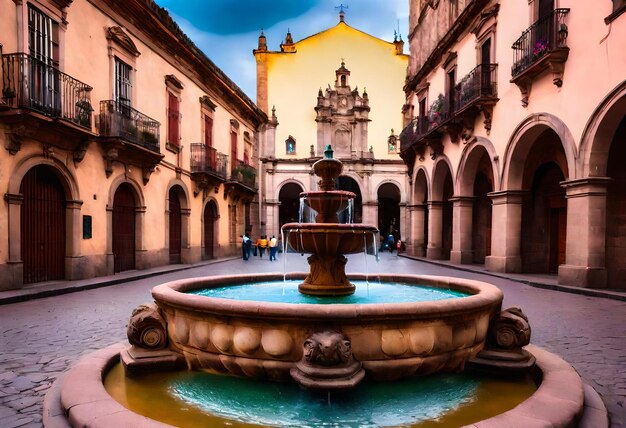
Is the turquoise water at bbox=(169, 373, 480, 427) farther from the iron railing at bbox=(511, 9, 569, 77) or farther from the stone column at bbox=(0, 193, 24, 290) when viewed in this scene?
the iron railing at bbox=(511, 9, 569, 77)

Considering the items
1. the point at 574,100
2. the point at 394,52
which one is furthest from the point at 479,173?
the point at 394,52

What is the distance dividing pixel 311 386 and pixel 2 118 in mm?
10030

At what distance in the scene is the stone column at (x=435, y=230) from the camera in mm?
21172

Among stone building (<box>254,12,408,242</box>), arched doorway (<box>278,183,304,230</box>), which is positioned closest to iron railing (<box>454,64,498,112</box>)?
stone building (<box>254,12,408,242</box>)

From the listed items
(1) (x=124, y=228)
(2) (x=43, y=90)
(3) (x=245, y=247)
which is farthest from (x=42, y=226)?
(3) (x=245, y=247)

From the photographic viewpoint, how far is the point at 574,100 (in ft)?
36.1

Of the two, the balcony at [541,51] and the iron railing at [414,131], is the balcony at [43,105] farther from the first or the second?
the iron railing at [414,131]

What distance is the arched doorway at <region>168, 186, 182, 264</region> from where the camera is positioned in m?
18.6

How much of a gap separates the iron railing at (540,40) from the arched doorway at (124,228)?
13.4 meters

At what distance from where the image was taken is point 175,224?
18969 millimetres

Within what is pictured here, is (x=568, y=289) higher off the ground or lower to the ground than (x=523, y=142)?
lower

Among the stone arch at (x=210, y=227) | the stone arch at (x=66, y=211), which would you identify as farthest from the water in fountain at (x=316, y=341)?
the stone arch at (x=210, y=227)

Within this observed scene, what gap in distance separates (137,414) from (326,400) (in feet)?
4.88

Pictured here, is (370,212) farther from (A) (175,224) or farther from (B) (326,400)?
(B) (326,400)
